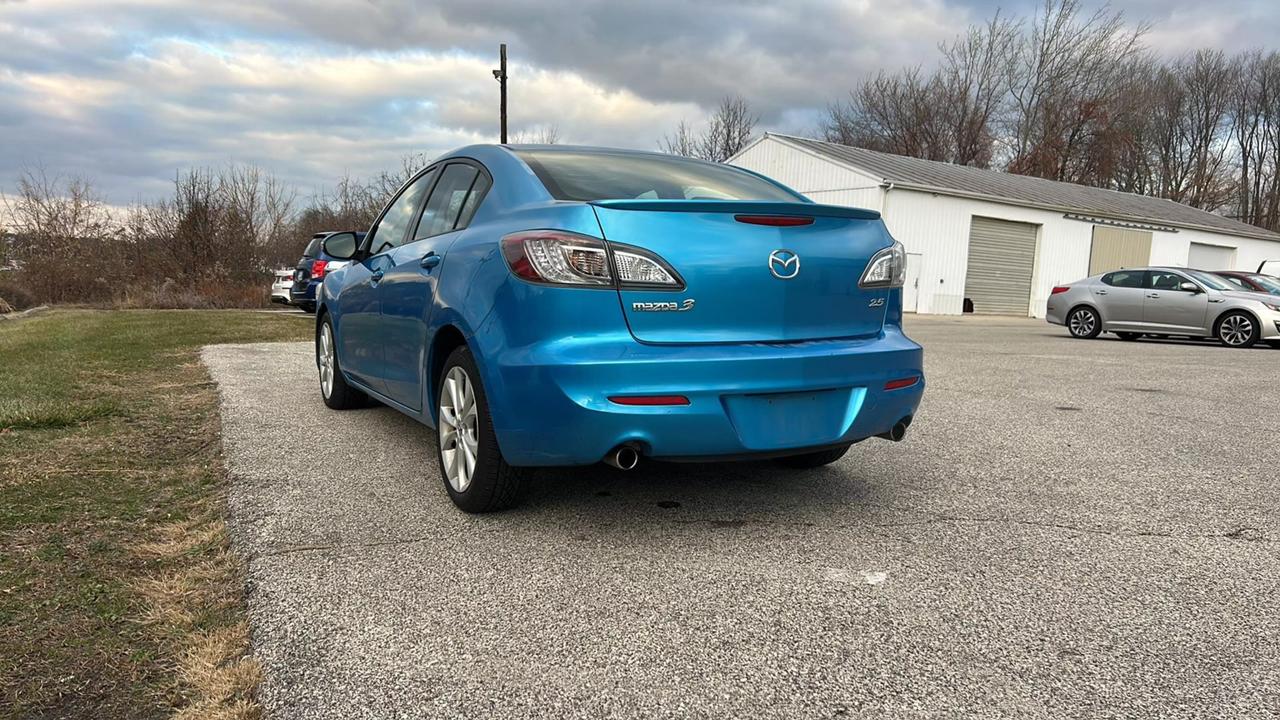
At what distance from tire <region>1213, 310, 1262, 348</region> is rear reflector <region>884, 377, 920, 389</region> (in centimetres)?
1311

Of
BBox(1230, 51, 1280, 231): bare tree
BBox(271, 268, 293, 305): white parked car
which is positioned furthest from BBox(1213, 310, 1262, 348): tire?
BBox(1230, 51, 1280, 231): bare tree

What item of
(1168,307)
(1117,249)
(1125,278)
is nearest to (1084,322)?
(1125,278)

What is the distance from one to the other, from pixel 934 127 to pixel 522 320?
4709 centimetres

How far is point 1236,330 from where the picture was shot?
13.5 m

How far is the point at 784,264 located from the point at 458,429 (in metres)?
1.51

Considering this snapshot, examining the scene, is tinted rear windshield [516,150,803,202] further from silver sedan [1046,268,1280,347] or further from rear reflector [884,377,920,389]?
silver sedan [1046,268,1280,347]

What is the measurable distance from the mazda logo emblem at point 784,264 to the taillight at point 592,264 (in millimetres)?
379

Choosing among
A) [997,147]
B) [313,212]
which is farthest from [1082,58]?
[313,212]

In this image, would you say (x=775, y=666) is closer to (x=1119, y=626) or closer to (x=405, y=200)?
(x=1119, y=626)

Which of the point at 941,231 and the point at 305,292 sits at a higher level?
the point at 941,231

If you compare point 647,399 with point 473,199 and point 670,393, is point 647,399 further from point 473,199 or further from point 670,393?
point 473,199

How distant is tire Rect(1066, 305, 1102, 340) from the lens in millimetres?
15258

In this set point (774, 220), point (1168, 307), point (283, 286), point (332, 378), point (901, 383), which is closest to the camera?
point (774, 220)

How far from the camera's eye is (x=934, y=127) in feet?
148
